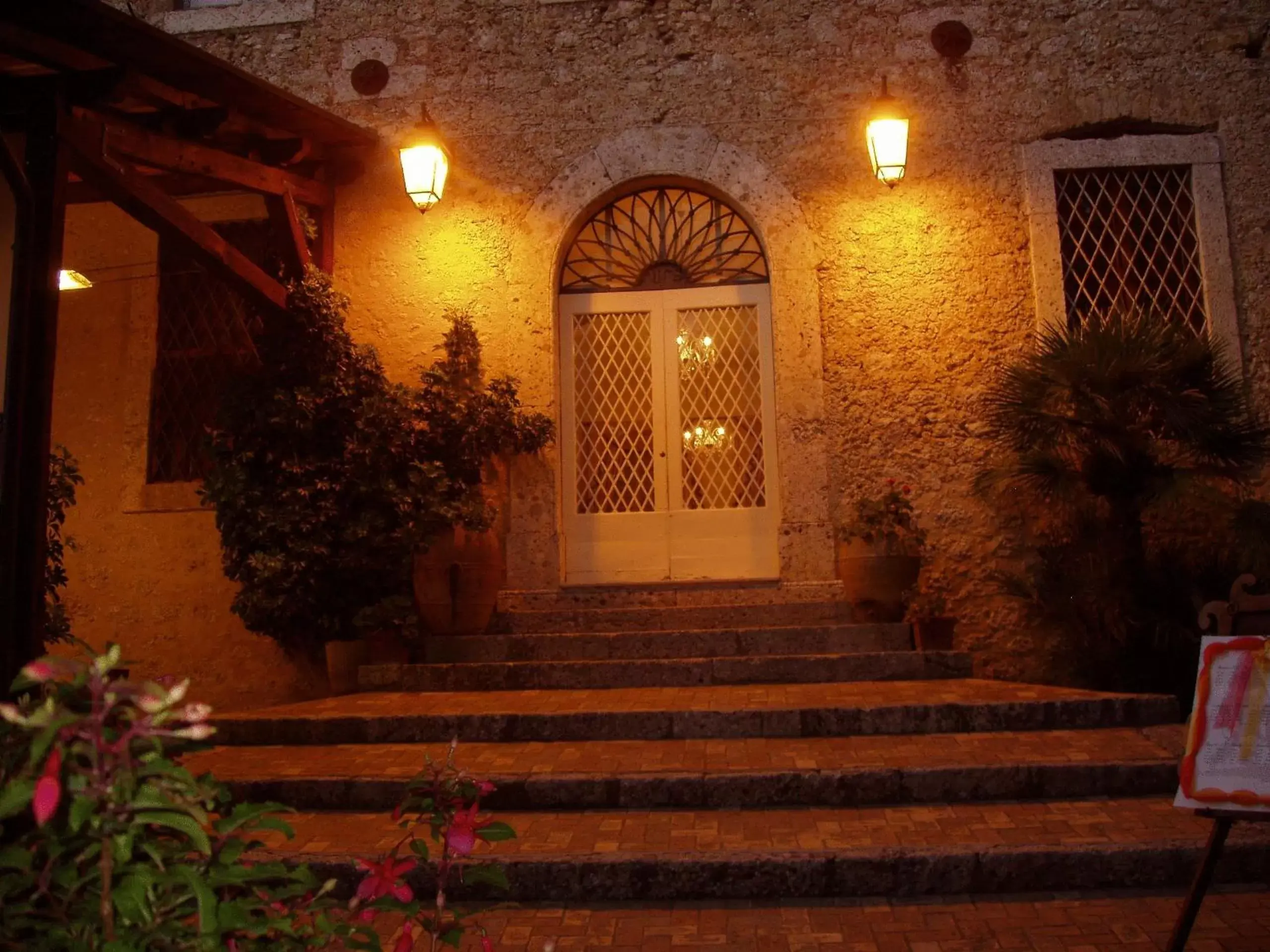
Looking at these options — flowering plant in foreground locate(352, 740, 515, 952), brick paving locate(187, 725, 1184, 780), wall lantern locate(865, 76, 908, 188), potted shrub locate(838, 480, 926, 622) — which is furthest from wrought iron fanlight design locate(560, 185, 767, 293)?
flowering plant in foreground locate(352, 740, 515, 952)

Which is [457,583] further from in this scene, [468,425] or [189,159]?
[189,159]

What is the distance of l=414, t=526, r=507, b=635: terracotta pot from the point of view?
6.32m

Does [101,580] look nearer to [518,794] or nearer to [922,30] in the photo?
[518,794]

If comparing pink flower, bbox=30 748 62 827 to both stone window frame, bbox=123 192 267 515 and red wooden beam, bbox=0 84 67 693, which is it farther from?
stone window frame, bbox=123 192 267 515

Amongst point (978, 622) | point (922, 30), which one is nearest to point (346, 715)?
point (978, 622)

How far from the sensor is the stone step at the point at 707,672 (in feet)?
18.5

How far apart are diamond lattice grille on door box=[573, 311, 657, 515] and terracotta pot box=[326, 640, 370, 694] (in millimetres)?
1802

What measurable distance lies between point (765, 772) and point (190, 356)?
5405 millimetres

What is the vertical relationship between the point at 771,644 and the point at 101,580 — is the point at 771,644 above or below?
below

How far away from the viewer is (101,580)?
727 centimetres

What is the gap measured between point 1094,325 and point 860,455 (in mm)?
1695

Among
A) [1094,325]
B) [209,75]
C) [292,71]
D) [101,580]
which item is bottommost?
[101,580]

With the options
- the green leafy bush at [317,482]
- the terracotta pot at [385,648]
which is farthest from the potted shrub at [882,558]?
the terracotta pot at [385,648]

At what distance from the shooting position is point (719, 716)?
482 centimetres
